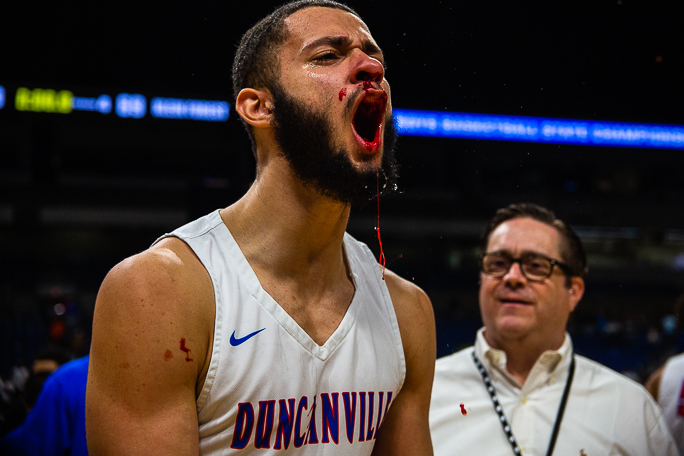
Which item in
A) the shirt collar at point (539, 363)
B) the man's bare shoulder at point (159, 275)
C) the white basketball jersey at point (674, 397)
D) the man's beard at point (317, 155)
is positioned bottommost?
the white basketball jersey at point (674, 397)

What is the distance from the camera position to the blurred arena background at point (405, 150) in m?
1.81

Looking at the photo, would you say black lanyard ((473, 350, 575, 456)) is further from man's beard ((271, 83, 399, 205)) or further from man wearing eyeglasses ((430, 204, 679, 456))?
man's beard ((271, 83, 399, 205))

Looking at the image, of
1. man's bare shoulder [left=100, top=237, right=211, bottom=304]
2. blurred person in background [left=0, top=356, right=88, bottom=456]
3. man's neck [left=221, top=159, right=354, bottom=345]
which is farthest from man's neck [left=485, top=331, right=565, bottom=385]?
blurred person in background [left=0, top=356, right=88, bottom=456]

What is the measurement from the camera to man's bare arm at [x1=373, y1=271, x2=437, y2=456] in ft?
4.56

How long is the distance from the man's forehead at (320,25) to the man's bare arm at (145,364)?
560mm

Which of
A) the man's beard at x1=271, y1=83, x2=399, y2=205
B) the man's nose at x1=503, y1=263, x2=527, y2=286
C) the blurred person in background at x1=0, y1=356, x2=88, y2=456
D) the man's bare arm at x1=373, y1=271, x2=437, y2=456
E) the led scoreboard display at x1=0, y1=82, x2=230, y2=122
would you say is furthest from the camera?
the led scoreboard display at x1=0, y1=82, x2=230, y2=122

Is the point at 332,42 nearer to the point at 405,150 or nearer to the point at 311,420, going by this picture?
the point at 405,150

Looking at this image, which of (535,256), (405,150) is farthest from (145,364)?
(535,256)

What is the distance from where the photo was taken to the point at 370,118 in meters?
1.28

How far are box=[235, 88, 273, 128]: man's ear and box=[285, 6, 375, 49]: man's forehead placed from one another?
0.40 feet

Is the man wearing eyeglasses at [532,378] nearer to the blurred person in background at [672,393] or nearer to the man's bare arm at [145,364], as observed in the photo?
the blurred person in background at [672,393]

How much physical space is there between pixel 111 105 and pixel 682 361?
14.4 feet

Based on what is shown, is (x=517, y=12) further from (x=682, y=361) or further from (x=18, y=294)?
(x=18, y=294)

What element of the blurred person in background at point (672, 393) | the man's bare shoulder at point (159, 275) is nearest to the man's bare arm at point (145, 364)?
the man's bare shoulder at point (159, 275)
